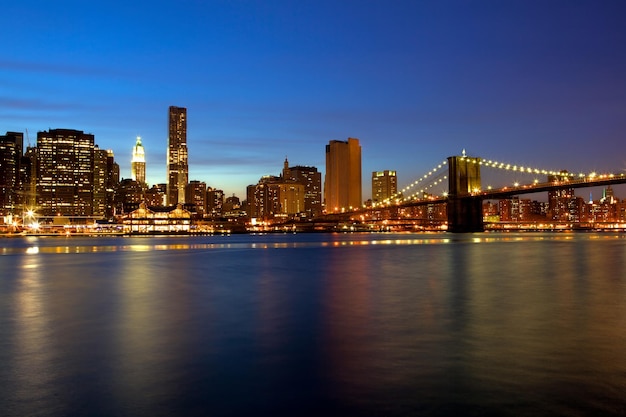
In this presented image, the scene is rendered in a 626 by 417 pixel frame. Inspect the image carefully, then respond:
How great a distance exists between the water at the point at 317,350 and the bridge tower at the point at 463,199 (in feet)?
235

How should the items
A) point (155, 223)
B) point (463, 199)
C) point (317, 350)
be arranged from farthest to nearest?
point (155, 223), point (463, 199), point (317, 350)

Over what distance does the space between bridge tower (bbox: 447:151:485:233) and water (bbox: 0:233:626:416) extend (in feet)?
235

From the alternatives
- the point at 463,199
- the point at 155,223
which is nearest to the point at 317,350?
the point at 463,199

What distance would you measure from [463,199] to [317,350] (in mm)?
83962

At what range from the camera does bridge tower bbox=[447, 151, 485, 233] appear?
298 ft

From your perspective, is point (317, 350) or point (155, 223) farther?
point (155, 223)

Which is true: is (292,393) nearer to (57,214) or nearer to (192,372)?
(192,372)

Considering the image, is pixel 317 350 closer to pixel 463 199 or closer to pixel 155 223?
pixel 463 199

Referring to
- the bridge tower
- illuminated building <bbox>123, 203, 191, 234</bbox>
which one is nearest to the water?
the bridge tower

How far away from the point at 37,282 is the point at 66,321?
36.7 feet

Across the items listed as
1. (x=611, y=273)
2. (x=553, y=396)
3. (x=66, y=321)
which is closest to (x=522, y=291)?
(x=611, y=273)

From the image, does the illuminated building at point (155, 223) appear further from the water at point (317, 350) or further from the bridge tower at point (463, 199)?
the water at point (317, 350)

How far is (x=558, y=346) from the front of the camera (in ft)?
33.0

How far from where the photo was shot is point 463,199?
9050cm
